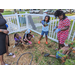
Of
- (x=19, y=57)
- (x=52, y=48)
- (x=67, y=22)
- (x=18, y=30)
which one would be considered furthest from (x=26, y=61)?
(x=18, y=30)

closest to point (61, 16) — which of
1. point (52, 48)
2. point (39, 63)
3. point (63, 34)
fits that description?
point (63, 34)

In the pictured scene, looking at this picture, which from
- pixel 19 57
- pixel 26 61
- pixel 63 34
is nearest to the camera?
pixel 63 34

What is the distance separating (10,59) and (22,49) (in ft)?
2.52

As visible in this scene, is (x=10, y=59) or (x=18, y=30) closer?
(x=10, y=59)

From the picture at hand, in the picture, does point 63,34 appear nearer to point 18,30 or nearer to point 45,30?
point 45,30

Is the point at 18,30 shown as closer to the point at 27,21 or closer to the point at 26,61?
the point at 27,21

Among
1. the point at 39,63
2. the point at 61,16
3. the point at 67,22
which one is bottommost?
the point at 39,63

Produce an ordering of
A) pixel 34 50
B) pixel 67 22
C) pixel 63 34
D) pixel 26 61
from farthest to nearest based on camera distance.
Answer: pixel 34 50 → pixel 26 61 → pixel 63 34 → pixel 67 22

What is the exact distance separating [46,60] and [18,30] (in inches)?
149

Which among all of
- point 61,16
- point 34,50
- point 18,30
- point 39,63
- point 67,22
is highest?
point 61,16

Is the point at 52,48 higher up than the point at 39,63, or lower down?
higher up

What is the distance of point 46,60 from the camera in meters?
2.53

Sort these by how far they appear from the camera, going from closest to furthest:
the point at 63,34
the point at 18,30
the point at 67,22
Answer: the point at 67,22, the point at 63,34, the point at 18,30

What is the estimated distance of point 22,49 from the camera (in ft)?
10.4
